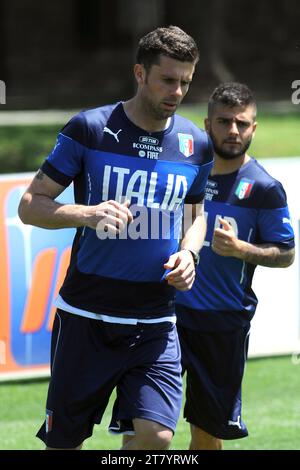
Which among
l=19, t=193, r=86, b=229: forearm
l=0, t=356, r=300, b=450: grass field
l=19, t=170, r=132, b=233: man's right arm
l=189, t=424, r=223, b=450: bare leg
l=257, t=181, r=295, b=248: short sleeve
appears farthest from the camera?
l=0, t=356, r=300, b=450: grass field

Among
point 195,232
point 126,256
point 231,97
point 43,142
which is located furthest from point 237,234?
point 43,142

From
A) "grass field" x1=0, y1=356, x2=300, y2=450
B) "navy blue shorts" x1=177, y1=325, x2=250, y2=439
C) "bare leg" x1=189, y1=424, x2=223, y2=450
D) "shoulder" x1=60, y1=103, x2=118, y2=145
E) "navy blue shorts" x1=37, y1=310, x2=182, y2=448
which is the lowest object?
"grass field" x1=0, y1=356, x2=300, y2=450

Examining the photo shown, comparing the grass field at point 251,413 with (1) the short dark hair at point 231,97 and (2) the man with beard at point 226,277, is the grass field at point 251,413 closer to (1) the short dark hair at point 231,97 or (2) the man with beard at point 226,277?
(2) the man with beard at point 226,277

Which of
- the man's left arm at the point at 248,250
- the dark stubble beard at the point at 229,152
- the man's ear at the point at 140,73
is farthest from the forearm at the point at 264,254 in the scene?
the man's ear at the point at 140,73

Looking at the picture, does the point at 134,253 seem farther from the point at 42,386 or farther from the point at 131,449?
the point at 42,386

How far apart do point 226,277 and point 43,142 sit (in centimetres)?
1309

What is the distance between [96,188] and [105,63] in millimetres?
24068

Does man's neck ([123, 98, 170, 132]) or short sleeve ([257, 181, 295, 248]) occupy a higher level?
man's neck ([123, 98, 170, 132])

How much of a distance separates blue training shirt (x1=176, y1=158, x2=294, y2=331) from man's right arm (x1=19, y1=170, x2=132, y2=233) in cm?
136

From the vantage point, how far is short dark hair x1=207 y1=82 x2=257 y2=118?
6.12 m

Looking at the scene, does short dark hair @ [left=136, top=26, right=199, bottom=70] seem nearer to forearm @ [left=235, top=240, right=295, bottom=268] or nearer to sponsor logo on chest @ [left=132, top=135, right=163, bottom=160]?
sponsor logo on chest @ [left=132, top=135, right=163, bottom=160]

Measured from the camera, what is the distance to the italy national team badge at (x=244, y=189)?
607 centimetres

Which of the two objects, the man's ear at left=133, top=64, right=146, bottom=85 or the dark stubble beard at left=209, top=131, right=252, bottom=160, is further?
the dark stubble beard at left=209, top=131, right=252, bottom=160

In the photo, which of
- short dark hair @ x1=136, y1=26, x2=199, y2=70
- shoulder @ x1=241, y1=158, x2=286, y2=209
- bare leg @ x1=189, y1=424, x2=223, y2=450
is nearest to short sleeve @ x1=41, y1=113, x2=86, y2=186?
short dark hair @ x1=136, y1=26, x2=199, y2=70
